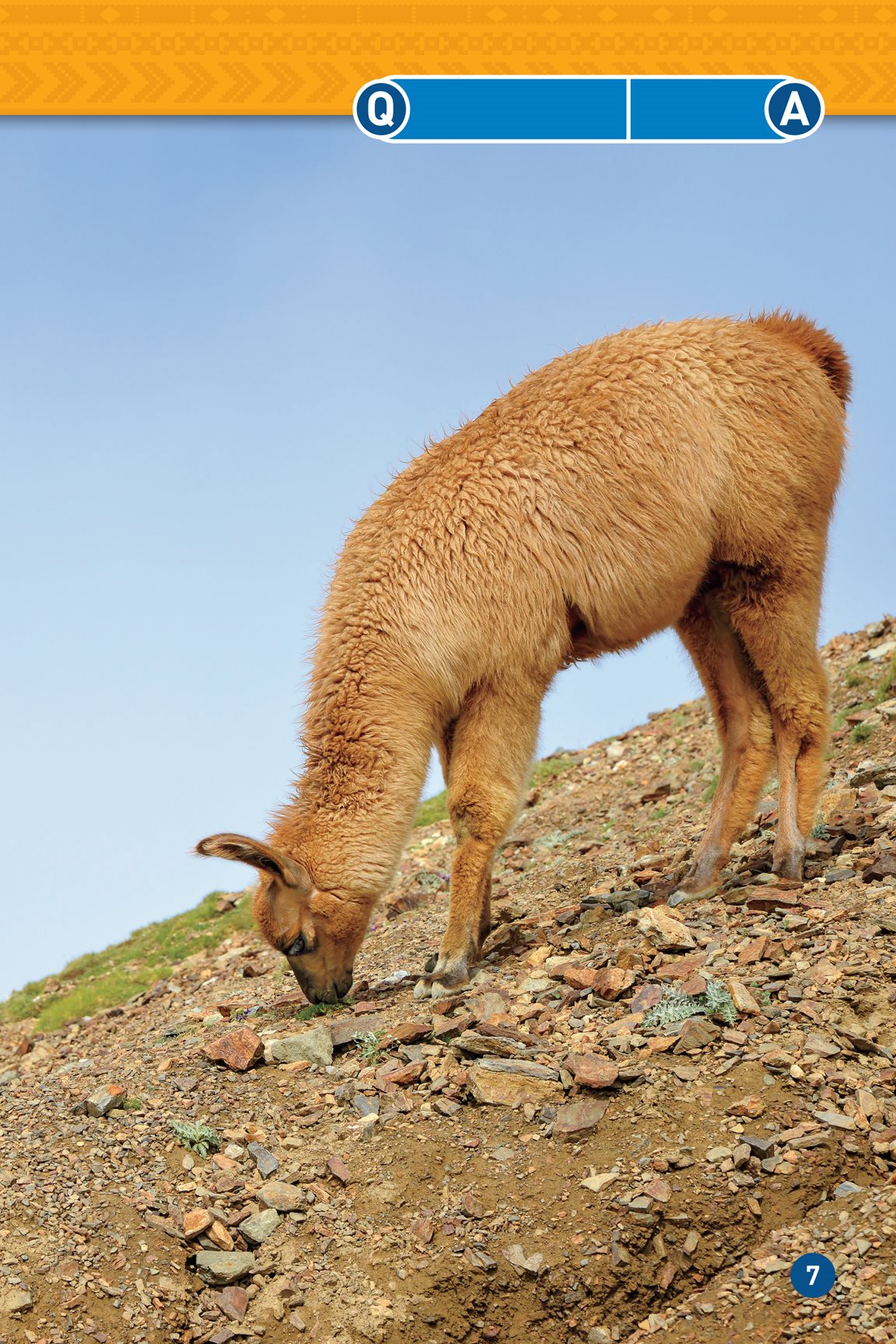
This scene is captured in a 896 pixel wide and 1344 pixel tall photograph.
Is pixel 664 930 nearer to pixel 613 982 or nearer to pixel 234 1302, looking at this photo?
pixel 613 982

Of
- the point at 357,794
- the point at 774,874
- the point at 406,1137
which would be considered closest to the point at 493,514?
the point at 357,794

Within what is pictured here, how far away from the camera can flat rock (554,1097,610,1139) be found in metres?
7.58

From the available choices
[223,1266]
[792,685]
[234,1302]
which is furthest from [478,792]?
[234,1302]

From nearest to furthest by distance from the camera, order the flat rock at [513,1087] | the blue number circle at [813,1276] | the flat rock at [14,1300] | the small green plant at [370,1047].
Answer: the blue number circle at [813,1276]
the flat rock at [14,1300]
the flat rock at [513,1087]
the small green plant at [370,1047]

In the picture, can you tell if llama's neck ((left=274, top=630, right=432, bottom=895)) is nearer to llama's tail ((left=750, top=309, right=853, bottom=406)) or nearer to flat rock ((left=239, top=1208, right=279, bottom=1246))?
flat rock ((left=239, top=1208, right=279, bottom=1246))

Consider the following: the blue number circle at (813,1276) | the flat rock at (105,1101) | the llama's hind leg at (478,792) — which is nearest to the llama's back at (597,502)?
the llama's hind leg at (478,792)

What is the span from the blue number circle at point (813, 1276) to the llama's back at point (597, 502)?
189 inches

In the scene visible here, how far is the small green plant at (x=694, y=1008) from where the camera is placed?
845 centimetres

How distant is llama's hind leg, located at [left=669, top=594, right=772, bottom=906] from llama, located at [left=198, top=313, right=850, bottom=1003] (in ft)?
0.27

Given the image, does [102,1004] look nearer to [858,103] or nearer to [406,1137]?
[406,1137]

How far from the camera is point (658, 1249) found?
269 inches

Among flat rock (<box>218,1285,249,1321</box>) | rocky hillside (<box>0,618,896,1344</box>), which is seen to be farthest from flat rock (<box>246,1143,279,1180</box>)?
flat rock (<box>218,1285,249,1321</box>)

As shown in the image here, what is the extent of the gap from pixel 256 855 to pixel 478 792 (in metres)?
1.84

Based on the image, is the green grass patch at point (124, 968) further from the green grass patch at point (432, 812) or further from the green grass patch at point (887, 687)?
the green grass patch at point (887, 687)
